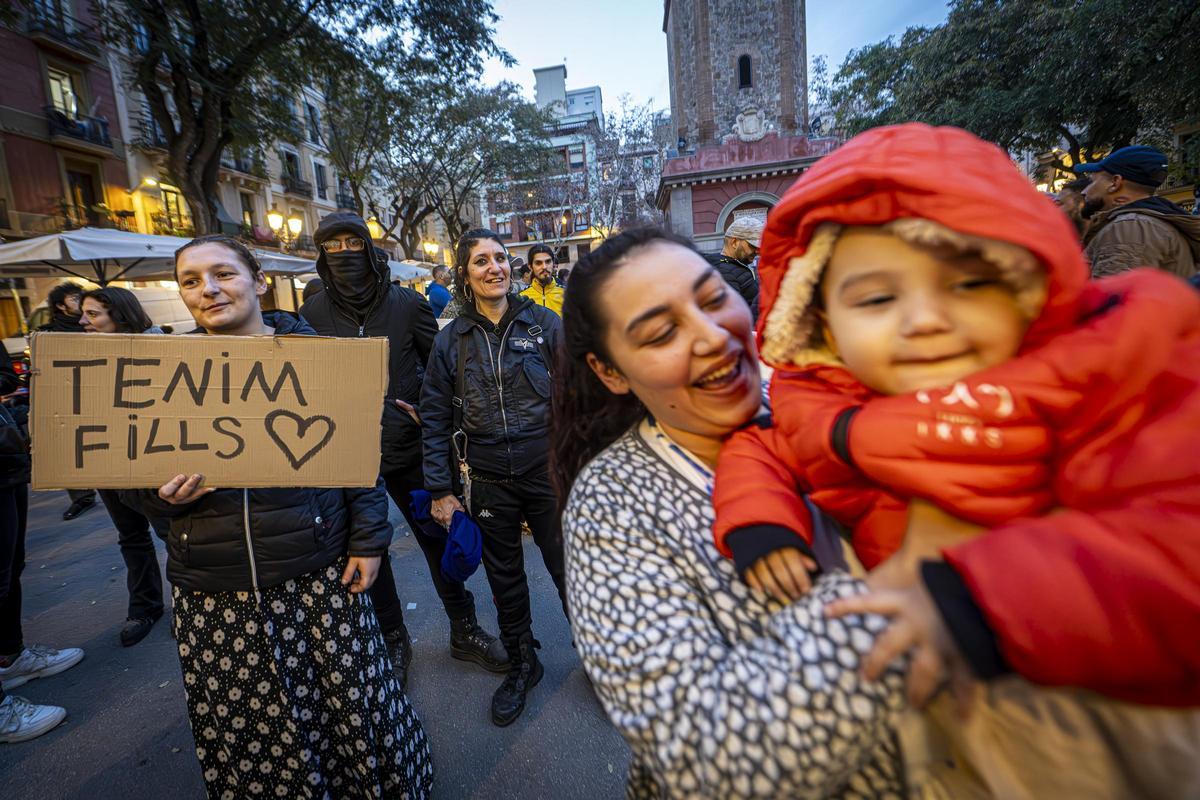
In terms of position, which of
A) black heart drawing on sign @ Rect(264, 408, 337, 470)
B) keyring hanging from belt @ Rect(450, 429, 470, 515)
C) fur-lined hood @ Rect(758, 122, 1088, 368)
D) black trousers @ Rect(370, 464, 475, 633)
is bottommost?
black trousers @ Rect(370, 464, 475, 633)

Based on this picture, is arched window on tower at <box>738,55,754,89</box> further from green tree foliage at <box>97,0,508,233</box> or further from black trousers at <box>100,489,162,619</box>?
black trousers at <box>100,489,162,619</box>

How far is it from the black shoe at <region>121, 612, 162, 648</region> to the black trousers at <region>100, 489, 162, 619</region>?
22 millimetres

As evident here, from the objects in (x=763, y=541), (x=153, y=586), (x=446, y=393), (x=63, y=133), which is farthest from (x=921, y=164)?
(x=63, y=133)

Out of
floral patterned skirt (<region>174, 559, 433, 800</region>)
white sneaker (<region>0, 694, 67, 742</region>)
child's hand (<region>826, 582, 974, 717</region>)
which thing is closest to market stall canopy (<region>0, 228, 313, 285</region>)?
white sneaker (<region>0, 694, 67, 742</region>)

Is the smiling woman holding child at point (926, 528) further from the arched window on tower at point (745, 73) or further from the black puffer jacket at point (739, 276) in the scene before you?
the arched window on tower at point (745, 73)

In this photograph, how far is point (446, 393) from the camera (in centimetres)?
284

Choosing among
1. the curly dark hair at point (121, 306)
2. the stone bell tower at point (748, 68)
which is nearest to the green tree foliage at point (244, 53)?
the curly dark hair at point (121, 306)

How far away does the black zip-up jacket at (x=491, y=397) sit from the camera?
2.75m

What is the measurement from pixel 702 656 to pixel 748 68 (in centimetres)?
2675

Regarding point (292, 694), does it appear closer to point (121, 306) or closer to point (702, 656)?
point (702, 656)

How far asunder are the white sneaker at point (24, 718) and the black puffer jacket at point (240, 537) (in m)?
2.01

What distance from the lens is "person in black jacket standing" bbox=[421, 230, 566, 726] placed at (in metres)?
2.75

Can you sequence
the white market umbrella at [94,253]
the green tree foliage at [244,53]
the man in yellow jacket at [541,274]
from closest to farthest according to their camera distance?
the man in yellow jacket at [541,274]
the white market umbrella at [94,253]
the green tree foliage at [244,53]

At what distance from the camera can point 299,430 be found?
1.68 metres
